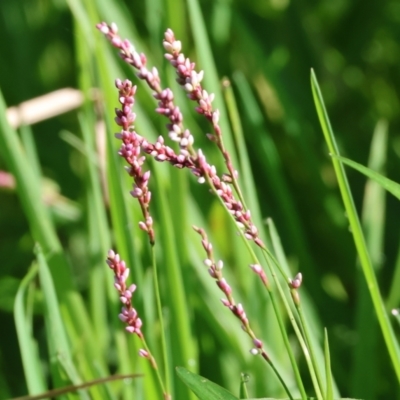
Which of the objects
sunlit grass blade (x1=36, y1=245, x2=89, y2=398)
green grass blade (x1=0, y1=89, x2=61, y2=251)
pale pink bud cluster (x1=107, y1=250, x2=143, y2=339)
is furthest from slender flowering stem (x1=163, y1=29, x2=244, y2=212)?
green grass blade (x1=0, y1=89, x2=61, y2=251)

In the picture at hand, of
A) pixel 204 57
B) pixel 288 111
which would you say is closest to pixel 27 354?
pixel 204 57

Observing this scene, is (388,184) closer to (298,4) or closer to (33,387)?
(33,387)

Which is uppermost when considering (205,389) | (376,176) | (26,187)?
(26,187)

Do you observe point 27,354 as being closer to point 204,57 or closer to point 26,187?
point 26,187

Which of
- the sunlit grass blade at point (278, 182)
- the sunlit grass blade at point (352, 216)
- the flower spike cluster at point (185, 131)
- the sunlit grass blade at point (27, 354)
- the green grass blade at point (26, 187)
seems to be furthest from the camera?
the sunlit grass blade at point (278, 182)

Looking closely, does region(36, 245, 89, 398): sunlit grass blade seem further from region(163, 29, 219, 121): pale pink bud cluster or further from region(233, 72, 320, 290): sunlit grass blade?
region(233, 72, 320, 290): sunlit grass blade

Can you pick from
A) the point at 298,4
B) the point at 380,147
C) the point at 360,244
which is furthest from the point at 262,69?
the point at 360,244

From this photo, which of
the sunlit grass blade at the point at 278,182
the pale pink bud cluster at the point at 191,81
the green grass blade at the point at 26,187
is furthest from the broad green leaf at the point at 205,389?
the sunlit grass blade at the point at 278,182

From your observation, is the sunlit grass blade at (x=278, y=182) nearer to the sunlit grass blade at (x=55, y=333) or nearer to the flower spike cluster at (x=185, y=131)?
the sunlit grass blade at (x=55, y=333)
